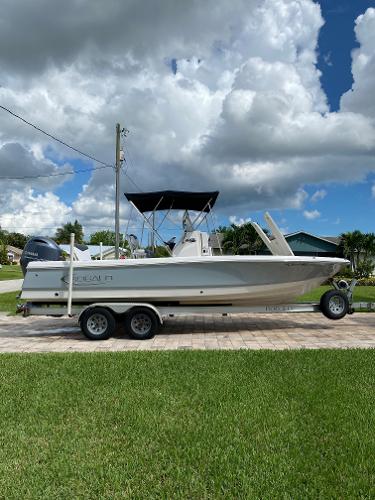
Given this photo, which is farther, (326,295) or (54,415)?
(326,295)

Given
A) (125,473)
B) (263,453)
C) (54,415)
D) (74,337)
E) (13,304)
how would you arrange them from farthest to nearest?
(13,304)
(74,337)
(54,415)
(263,453)
(125,473)

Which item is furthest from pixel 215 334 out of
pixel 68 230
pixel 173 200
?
pixel 68 230

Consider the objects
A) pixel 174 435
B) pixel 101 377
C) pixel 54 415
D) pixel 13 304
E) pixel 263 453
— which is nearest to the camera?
pixel 263 453

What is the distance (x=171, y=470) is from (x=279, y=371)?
248cm

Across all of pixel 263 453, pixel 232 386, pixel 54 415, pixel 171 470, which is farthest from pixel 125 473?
pixel 232 386

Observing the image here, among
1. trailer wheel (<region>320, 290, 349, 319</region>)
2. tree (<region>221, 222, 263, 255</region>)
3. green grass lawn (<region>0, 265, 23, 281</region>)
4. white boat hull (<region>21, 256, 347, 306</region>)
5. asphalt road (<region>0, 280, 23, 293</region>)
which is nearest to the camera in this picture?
white boat hull (<region>21, 256, 347, 306</region>)

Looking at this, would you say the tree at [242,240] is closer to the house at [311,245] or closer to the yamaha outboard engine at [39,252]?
the house at [311,245]

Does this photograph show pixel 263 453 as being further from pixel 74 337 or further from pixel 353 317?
pixel 353 317

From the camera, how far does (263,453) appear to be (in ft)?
10.4

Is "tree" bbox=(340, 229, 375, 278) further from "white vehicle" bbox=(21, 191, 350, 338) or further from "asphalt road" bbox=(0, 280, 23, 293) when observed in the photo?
"white vehicle" bbox=(21, 191, 350, 338)

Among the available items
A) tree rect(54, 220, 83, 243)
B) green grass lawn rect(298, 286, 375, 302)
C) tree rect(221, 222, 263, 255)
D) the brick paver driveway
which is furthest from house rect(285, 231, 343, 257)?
tree rect(54, 220, 83, 243)

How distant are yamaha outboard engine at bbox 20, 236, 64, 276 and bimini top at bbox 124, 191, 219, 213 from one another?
171 cm

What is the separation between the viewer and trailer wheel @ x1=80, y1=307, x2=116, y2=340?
773cm

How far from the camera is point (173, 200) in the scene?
346 inches
